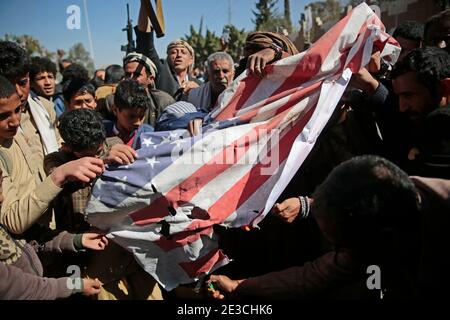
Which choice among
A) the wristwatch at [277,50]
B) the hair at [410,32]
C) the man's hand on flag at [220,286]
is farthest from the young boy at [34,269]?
the hair at [410,32]

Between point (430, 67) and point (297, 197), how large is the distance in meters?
0.94

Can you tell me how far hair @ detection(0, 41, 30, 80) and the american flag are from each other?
3.53ft

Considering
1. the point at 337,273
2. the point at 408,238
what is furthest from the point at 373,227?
the point at 337,273

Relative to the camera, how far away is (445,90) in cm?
196

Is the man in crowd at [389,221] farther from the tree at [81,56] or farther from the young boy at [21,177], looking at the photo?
the tree at [81,56]

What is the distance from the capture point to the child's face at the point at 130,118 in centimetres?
266

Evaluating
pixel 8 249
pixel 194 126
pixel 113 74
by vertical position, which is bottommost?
pixel 8 249

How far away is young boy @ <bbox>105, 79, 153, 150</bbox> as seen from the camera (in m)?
2.64

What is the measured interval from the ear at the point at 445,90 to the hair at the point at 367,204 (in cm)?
83

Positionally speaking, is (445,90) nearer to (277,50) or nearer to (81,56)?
(277,50)

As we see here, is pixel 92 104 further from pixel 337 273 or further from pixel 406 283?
pixel 406 283

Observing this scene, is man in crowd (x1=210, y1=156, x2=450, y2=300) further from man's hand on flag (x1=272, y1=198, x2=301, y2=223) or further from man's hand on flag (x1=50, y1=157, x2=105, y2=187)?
man's hand on flag (x1=50, y1=157, x2=105, y2=187)

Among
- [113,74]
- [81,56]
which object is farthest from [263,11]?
[113,74]

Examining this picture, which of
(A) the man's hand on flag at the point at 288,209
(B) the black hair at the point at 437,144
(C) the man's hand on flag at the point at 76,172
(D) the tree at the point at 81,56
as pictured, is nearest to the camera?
(B) the black hair at the point at 437,144
